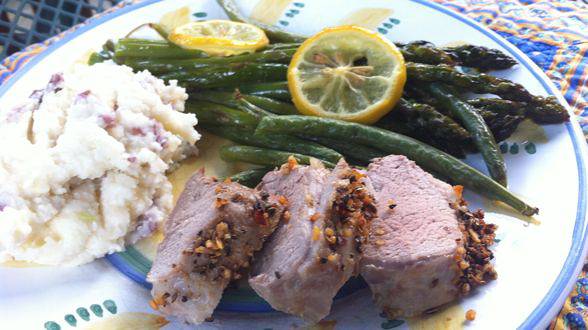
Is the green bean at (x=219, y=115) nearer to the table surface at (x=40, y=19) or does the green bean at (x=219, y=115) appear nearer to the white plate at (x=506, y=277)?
the white plate at (x=506, y=277)

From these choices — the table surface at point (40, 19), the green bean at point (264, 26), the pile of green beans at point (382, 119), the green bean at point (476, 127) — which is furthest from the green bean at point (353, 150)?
the table surface at point (40, 19)

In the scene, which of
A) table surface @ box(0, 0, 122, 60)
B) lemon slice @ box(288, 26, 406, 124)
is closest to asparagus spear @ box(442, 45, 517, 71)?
lemon slice @ box(288, 26, 406, 124)

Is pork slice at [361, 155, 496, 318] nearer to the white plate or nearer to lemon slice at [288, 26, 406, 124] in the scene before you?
the white plate

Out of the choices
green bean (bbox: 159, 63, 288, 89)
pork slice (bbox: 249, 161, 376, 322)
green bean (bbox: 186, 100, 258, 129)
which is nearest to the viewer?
pork slice (bbox: 249, 161, 376, 322)

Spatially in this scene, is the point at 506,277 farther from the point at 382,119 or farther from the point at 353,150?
the point at 382,119

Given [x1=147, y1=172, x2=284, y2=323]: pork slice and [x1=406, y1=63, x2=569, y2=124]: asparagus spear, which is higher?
A: [x1=406, y1=63, x2=569, y2=124]: asparagus spear

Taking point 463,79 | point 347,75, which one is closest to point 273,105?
point 347,75

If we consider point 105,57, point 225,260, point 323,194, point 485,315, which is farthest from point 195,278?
point 105,57

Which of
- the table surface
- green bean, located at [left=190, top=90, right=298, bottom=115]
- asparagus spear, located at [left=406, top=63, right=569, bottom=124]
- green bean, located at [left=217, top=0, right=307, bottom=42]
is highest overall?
asparagus spear, located at [left=406, top=63, right=569, bottom=124]
